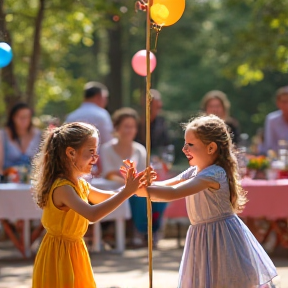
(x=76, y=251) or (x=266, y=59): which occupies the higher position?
(x=266, y=59)

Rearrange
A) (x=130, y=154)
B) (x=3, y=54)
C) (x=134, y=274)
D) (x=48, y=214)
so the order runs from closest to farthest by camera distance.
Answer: (x=48, y=214)
(x=3, y=54)
(x=134, y=274)
(x=130, y=154)

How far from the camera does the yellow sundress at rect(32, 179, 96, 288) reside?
189 inches

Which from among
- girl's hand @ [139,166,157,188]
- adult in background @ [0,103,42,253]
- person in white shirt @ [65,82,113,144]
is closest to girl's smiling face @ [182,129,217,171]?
girl's hand @ [139,166,157,188]

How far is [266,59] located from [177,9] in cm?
833

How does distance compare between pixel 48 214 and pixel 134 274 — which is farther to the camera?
pixel 134 274

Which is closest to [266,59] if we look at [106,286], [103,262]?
[103,262]

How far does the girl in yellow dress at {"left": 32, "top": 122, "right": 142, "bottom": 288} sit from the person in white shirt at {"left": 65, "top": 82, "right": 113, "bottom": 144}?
505cm

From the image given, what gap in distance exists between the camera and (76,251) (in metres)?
4.86

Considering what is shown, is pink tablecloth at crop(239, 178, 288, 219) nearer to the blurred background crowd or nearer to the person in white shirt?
the blurred background crowd

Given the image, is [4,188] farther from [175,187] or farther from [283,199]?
[175,187]

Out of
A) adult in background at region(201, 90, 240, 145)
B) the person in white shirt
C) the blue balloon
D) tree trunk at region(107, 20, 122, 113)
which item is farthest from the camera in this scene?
tree trunk at region(107, 20, 122, 113)

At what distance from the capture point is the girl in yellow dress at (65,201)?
189 inches

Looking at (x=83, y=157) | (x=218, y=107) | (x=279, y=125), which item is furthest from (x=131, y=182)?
(x=279, y=125)

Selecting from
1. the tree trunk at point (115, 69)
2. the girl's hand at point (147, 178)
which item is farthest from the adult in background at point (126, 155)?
the tree trunk at point (115, 69)
